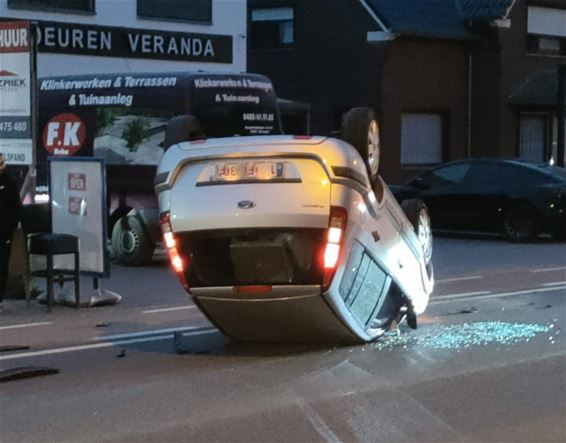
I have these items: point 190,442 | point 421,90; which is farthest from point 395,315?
point 421,90

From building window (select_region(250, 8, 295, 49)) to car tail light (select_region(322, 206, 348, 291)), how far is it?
22.9m

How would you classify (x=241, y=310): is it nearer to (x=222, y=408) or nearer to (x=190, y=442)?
(x=222, y=408)

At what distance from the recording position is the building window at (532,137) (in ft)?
106

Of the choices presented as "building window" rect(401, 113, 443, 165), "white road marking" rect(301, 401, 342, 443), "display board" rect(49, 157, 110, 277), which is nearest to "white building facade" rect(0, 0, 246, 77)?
"building window" rect(401, 113, 443, 165)

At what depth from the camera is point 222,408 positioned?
821 cm

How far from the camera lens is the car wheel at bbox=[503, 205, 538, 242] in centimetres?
2144

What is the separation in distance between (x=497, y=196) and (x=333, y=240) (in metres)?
13.0

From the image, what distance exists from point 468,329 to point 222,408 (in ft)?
13.0

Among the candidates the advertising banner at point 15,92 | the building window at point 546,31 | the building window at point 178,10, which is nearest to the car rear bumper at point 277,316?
the advertising banner at point 15,92

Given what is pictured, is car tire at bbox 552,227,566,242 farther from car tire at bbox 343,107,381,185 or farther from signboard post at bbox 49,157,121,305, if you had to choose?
car tire at bbox 343,107,381,185

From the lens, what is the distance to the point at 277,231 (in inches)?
371

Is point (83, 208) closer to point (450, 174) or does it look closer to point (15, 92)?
point (15, 92)

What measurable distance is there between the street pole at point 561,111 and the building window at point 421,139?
324cm

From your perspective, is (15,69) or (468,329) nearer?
(468,329)
